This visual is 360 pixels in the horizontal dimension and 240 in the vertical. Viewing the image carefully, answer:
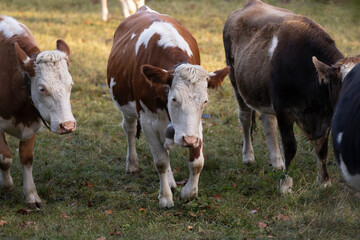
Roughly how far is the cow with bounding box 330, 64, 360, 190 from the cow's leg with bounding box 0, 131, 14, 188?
3.38 metres

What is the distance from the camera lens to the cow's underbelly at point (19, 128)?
5.29 m

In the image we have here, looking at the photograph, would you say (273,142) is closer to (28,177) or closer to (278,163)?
(278,163)

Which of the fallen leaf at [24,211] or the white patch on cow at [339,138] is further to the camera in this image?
the fallen leaf at [24,211]

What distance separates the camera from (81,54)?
11.0m

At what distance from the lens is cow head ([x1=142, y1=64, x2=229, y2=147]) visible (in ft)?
14.5

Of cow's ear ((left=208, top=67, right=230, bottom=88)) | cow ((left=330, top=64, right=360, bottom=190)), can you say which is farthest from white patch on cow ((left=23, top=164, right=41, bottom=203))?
cow ((left=330, top=64, right=360, bottom=190))

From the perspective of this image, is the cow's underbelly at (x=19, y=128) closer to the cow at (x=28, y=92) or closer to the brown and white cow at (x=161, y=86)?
the cow at (x=28, y=92)

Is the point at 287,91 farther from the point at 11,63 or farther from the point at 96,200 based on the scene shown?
the point at 11,63

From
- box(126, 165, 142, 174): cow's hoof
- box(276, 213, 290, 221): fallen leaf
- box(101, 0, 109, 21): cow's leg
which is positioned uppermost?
box(276, 213, 290, 221): fallen leaf

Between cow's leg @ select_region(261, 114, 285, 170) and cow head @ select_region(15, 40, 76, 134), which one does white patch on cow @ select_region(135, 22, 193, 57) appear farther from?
cow's leg @ select_region(261, 114, 285, 170)

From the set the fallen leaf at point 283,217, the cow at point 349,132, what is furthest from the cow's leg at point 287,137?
the cow at point 349,132

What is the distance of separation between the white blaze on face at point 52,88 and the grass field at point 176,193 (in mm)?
936


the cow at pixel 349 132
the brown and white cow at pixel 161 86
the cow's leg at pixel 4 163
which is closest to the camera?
the cow at pixel 349 132

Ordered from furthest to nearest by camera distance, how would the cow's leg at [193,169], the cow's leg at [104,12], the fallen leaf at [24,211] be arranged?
the cow's leg at [104,12], the fallen leaf at [24,211], the cow's leg at [193,169]
